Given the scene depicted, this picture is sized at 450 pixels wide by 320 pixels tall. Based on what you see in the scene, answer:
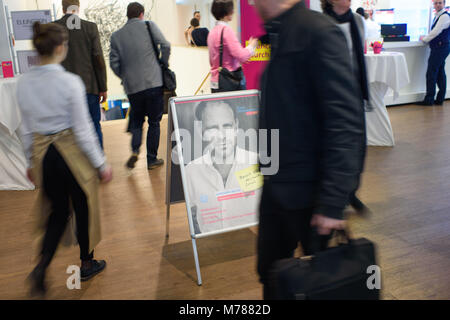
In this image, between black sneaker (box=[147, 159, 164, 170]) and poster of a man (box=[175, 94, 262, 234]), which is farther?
black sneaker (box=[147, 159, 164, 170])

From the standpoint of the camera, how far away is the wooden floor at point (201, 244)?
2.37m

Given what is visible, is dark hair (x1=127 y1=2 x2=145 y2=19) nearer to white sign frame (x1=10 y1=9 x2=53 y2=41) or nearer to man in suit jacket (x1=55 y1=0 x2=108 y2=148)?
man in suit jacket (x1=55 y1=0 x2=108 y2=148)

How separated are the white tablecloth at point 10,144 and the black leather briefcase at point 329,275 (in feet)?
10.9

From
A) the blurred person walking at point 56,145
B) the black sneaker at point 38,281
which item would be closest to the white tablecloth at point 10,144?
the blurred person walking at point 56,145

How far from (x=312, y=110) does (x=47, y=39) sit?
148 centimetres

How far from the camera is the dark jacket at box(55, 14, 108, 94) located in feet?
13.2

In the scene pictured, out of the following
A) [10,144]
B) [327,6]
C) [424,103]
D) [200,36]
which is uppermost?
[327,6]

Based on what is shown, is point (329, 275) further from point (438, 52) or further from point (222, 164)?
point (438, 52)

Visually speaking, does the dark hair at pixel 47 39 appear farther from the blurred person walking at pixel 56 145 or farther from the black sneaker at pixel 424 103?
the black sneaker at pixel 424 103

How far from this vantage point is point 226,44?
3.95m

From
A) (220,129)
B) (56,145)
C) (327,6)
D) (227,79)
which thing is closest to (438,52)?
(227,79)

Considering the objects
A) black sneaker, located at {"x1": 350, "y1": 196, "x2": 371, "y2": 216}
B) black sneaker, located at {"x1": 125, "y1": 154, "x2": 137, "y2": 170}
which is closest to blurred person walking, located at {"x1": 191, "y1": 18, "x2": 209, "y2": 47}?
black sneaker, located at {"x1": 125, "y1": 154, "x2": 137, "y2": 170}

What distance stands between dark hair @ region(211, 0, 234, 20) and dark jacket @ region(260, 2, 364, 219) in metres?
2.84
